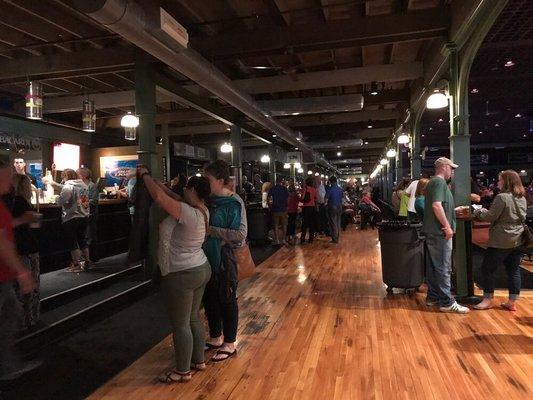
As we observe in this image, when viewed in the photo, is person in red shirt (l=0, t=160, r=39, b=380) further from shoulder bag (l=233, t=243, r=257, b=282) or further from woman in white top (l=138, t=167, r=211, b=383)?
shoulder bag (l=233, t=243, r=257, b=282)

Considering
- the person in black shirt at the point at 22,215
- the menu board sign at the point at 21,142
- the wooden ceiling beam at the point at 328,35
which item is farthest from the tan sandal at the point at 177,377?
the menu board sign at the point at 21,142

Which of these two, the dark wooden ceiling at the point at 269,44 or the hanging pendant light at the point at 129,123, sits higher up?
the dark wooden ceiling at the point at 269,44

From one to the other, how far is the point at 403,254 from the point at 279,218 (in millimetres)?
5054

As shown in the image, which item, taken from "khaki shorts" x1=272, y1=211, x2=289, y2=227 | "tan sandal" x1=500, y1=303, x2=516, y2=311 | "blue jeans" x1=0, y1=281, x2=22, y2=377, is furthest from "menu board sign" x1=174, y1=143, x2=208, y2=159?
"blue jeans" x1=0, y1=281, x2=22, y2=377

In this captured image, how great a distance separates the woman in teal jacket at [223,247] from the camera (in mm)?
3441

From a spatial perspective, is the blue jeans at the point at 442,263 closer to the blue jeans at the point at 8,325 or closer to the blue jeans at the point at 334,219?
the blue jeans at the point at 8,325

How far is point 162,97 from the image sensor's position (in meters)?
9.82

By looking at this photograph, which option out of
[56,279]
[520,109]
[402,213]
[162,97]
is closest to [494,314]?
[402,213]

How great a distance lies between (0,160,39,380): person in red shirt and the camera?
279 cm

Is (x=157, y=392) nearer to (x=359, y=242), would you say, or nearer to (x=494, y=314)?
(x=494, y=314)

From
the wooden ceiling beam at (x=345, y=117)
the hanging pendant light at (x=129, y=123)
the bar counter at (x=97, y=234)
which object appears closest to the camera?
the bar counter at (x=97, y=234)

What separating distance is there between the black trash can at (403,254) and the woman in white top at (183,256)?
2975 mm

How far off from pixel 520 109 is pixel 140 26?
47.9 ft

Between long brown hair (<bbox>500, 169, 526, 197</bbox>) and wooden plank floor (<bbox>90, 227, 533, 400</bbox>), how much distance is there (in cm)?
125
